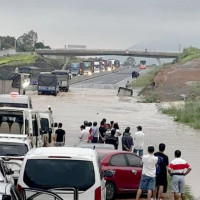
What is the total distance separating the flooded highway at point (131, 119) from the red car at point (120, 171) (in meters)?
2.33

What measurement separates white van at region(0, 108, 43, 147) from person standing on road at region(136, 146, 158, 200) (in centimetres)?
656

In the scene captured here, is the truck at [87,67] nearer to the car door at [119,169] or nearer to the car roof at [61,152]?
the car door at [119,169]

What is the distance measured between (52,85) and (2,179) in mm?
62692

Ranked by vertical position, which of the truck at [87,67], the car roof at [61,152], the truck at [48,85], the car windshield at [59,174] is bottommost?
the car windshield at [59,174]

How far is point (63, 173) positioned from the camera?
1177 centimetres

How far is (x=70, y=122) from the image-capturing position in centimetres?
4644

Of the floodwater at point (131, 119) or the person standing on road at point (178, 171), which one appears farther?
the floodwater at point (131, 119)

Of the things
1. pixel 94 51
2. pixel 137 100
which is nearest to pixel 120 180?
pixel 137 100

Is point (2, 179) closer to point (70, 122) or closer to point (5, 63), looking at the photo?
point (70, 122)

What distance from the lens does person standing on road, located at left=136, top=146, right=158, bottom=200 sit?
1564cm

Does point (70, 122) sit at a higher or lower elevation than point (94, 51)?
lower

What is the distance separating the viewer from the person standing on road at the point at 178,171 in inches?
623

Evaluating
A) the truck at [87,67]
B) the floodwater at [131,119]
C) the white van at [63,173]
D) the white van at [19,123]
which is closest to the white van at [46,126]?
the floodwater at [131,119]

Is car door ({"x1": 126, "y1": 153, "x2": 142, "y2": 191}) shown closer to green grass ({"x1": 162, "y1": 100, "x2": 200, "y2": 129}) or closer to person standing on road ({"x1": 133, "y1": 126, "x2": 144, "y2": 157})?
person standing on road ({"x1": 133, "y1": 126, "x2": 144, "y2": 157})
